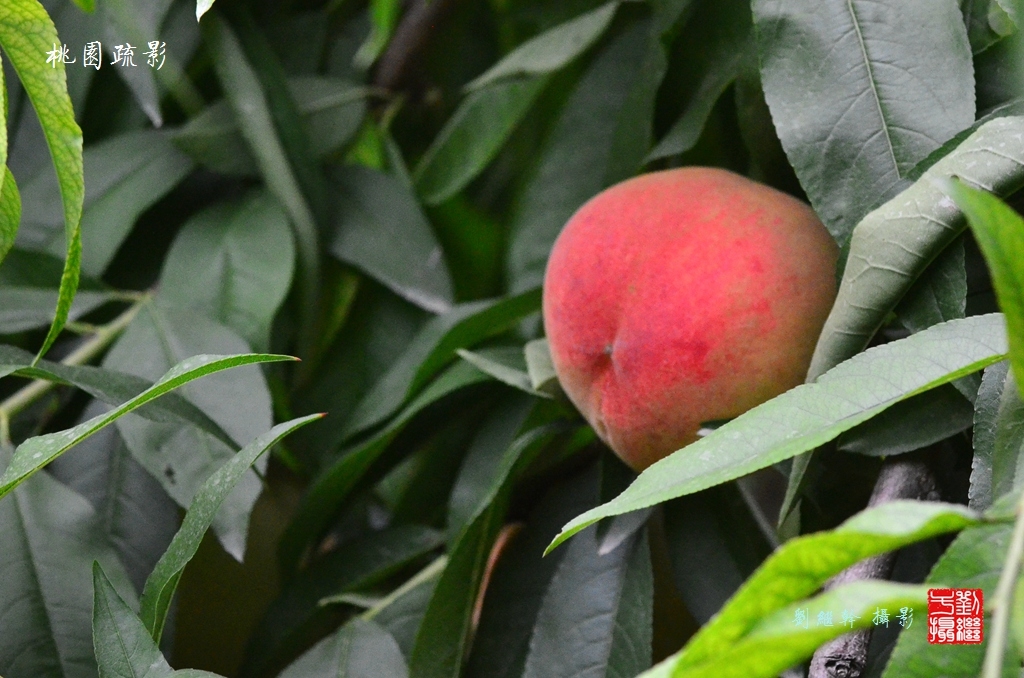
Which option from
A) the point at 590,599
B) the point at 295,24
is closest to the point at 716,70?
the point at 590,599

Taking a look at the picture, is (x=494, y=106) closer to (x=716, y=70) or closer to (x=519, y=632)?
(x=716, y=70)

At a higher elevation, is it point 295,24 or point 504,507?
point 295,24

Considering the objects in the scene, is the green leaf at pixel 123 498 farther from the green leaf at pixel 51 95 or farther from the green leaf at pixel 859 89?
the green leaf at pixel 859 89

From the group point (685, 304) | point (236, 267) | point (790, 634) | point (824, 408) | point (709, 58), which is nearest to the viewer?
point (790, 634)

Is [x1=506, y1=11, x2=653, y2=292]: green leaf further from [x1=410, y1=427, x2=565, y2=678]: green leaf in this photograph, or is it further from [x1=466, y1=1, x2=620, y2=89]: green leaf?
[x1=410, y1=427, x2=565, y2=678]: green leaf

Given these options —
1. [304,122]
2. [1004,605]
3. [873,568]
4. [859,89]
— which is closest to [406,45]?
[304,122]

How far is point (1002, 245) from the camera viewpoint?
239 mm

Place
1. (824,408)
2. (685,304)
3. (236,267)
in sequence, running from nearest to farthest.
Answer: (824,408) < (685,304) < (236,267)

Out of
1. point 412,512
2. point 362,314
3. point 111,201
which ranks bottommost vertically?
point 412,512

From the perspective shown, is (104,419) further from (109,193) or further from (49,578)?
(109,193)

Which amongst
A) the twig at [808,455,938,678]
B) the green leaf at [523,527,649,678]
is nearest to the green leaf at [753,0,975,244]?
the twig at [808,455,938,678]

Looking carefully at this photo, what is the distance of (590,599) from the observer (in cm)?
50

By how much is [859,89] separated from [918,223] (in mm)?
77

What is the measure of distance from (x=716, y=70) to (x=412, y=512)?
1.14ft
